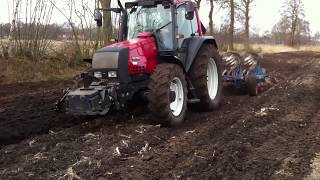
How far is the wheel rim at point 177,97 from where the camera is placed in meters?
7.76

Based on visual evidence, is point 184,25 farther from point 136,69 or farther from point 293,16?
point 293,16

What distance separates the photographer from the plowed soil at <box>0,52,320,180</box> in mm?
5254

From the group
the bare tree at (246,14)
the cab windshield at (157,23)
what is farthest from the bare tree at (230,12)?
the cab windshield at (157,23)

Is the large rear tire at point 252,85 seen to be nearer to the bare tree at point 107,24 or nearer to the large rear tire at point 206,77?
the large rear tire at point 206,77

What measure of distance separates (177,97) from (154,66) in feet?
2.26

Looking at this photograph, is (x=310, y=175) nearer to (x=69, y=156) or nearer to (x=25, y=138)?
(x=69, y=156)

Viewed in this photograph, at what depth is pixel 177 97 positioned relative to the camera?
790cm

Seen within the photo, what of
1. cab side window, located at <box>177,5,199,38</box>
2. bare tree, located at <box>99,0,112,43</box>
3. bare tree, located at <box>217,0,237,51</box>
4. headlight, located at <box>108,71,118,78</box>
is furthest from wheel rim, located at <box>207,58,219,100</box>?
bare tree, located at <box>217,0,237,51</box>

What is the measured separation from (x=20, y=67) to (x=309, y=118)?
8289mm

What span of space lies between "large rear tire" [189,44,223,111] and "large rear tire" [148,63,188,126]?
666 millimetres

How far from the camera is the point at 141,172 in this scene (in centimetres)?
520

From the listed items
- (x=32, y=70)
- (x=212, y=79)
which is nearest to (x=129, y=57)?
(x=212, y=79)

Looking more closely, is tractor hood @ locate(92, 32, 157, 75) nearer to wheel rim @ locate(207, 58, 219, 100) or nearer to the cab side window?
the cab side window

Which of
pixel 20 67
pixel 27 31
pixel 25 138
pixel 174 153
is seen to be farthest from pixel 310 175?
pixel 27 31
